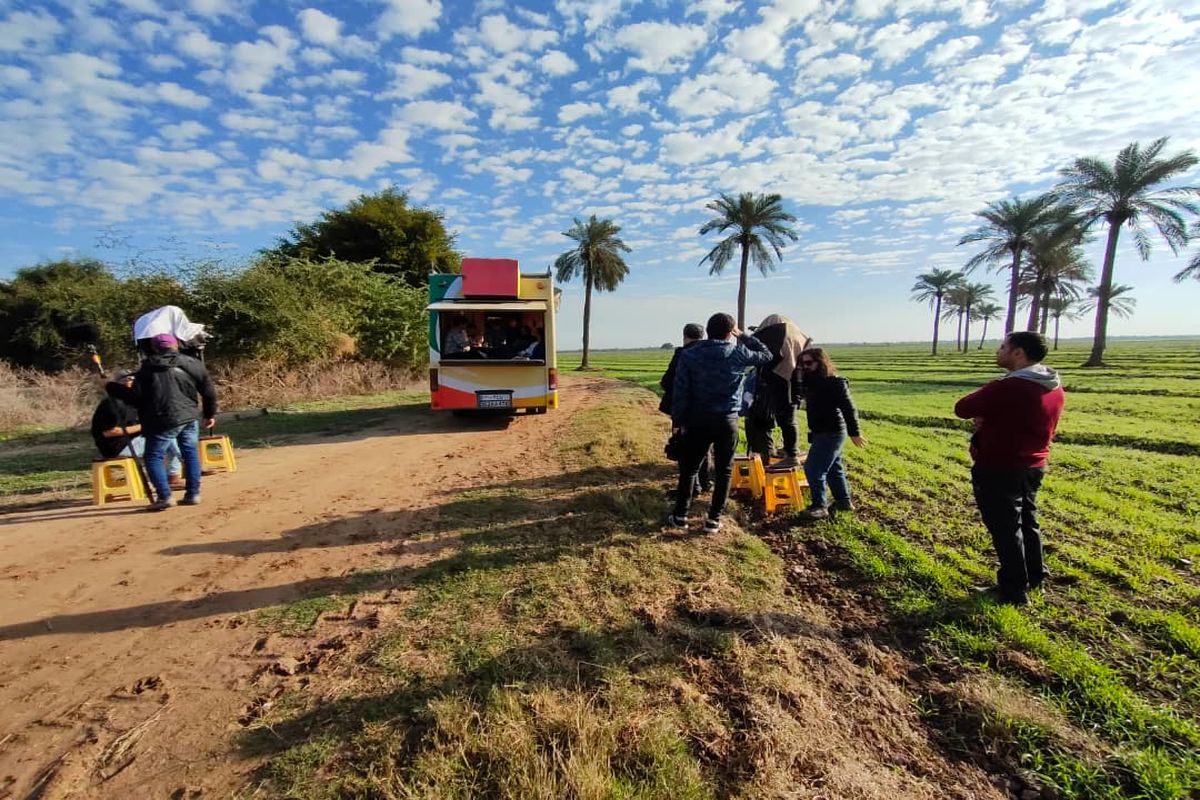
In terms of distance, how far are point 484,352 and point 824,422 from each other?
322 inches

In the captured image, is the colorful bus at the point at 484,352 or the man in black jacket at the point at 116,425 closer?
the man in black jacket at the point at 116,425

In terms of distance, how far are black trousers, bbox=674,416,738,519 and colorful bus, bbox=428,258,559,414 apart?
6136mm

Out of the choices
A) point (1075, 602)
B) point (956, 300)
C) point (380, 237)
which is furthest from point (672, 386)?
point (956, 300)

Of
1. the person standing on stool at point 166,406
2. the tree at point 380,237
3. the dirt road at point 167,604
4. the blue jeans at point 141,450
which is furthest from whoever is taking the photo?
the tree at point 380,237

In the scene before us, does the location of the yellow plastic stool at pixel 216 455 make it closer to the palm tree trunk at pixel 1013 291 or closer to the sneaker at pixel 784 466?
the sneaker at pixel 784 466

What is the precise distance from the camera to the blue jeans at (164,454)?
17.7ft

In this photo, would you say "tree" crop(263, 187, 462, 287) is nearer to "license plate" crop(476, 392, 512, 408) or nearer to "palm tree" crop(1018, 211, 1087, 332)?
"license plate" crop(476, 392, 512, 408)

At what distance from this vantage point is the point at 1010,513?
343 cm

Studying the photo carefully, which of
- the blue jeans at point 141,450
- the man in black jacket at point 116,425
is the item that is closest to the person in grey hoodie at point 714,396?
the blue jeans at point 141,450

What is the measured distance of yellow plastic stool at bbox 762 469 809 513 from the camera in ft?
17.8

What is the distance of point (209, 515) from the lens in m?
5.33

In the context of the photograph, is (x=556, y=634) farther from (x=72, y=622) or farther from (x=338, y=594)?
(x=72, y=622)

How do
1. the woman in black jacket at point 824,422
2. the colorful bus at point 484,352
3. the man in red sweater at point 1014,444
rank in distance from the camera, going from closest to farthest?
the man in red sweater at point 1014,444
the woman in black jacket at point 824,422
the colorful bus at point 484,352

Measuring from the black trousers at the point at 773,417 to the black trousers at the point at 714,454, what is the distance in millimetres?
1356
